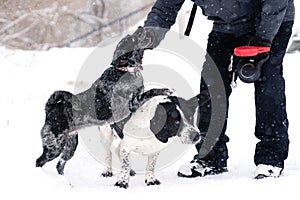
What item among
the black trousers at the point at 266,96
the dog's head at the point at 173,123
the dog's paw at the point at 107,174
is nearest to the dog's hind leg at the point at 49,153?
the dog's paw at the point at 107,174

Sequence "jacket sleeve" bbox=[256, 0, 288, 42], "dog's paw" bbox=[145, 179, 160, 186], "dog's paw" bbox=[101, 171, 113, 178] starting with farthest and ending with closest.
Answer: "dog's paw" bbox=[101, 171, 113, 178], "dog's paw" bbox=[145, 179, 160, 186], "jacket sleeve" bbox=[256, 0, 288, 42]

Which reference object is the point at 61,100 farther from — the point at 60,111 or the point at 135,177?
the point at 135,177

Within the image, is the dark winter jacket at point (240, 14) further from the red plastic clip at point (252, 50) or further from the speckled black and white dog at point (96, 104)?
the speckled black and white dog at point (96, 104)

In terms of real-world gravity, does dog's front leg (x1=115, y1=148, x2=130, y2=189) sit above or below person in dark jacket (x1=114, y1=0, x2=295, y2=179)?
below

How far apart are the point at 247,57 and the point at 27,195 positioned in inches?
61.3

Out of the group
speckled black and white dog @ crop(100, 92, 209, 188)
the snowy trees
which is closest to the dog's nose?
speckled black and white dog @ crop(100, 92, 209, 188)

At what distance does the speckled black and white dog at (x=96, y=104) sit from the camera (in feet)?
10.7

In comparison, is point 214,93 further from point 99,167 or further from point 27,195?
point 27,195

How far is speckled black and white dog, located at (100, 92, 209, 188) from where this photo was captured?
3098mm

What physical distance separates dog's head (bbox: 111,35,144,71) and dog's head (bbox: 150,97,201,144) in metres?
0.39

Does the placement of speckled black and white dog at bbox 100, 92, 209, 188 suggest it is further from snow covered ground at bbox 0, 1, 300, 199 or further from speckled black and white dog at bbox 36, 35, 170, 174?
snow covered ground at bbox 0, 1, 300, 199

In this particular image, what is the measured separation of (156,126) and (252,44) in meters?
0.77

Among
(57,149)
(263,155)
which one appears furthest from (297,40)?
(57,149)

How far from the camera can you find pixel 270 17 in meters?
3.09
